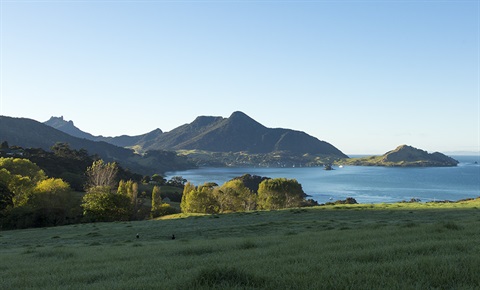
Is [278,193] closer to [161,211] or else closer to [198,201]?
[198,201]

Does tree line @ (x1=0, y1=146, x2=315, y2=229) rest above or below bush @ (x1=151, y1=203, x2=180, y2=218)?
above

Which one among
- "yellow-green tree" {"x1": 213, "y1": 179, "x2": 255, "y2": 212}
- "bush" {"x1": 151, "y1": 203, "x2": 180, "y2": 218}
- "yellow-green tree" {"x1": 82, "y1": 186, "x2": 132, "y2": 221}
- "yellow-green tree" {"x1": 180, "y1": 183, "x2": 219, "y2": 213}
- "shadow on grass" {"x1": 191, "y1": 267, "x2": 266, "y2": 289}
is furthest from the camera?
"yellow-green tree" {"x1": 213, "y1": 179, "x2": 255, "y2": 212}

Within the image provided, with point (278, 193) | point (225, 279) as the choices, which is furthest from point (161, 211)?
point (225, 279)

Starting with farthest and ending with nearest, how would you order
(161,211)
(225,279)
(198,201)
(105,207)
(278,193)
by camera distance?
1. (278,193)
2. (198,201)
3. (161,211)
4. (105,207)
5. (225,279)

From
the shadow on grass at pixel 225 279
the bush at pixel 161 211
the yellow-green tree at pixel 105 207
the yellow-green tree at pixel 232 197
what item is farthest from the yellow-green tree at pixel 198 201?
the shadow on grass at pixel 225 279

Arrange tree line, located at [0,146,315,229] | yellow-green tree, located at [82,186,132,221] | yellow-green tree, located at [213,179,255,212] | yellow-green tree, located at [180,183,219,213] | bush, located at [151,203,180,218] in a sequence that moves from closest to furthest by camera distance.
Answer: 1. tree line, located at [0,146,315,229]
2. yellow-green tree, located at [82,186,132,221]
3. bush, located at [151,203,180,218]
4. yellow-green tree, located at [180,183,219,213]
5. yellow-green tree, located at [213,179,255,212]

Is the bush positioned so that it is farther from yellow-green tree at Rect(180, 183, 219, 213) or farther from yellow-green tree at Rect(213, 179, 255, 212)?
yellow-green tree at Rect(213, 179, 255, 212)

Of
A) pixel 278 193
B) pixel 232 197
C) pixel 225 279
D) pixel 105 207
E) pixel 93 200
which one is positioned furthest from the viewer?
pixel 278 193

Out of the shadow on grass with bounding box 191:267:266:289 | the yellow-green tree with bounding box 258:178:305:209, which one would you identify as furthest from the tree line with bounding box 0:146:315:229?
the shadow on grass with bounding box 191:267:266:289

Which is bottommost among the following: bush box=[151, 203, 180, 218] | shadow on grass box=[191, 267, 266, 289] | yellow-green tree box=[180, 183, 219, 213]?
bush box=[151, 203, 180, 218]

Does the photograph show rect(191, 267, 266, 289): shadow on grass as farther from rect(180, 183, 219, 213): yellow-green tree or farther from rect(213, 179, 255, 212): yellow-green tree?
rect(213, 179, 255, 212): yellow-green tree

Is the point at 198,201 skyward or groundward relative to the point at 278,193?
groundward

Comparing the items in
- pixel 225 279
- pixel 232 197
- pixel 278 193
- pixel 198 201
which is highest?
pixel 225 279

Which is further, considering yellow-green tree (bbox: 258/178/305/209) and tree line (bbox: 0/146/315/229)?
yellow-green tree (bbox: 258/178/305/209)
